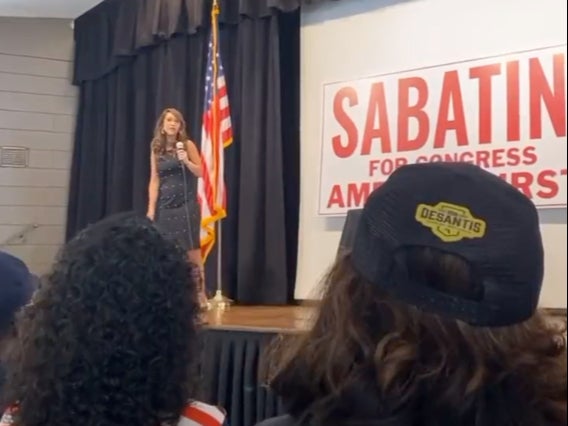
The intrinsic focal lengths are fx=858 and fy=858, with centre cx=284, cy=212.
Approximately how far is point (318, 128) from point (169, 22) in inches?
58.0

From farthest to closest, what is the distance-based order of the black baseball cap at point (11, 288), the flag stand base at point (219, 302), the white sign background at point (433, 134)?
the flag stand base at point (219, 302), the white sign background at point (433, 134), the black baseball cap at point (11, 288)

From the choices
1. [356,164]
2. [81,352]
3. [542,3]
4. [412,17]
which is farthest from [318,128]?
[81,352]

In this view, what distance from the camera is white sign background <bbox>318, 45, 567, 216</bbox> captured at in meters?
3.57

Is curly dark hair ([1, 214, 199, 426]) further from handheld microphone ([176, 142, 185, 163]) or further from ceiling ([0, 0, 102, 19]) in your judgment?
ceiling ([0, 0, 102, 19])

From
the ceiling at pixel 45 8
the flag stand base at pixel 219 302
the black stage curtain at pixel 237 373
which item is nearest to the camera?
the black stage curtain at pixel 237 373

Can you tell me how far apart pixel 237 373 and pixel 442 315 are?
260 centimetres

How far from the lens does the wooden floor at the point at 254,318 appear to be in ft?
10.5

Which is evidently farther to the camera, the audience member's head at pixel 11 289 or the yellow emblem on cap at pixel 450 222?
the audience member's head at pixel 11 289

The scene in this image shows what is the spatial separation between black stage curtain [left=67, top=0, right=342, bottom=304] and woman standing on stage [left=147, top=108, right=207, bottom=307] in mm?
367

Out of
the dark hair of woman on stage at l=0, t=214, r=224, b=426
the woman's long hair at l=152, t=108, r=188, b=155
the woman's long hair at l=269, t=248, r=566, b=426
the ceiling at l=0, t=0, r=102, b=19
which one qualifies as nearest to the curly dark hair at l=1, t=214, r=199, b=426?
the dark hair of woman on stage at l=0, t=214, r=224, b=426

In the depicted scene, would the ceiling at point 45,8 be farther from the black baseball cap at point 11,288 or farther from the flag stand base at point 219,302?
the black baseball cap at point 11,288

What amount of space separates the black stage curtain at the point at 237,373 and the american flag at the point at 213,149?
1410mm

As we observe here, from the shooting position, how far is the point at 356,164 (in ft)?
14.0

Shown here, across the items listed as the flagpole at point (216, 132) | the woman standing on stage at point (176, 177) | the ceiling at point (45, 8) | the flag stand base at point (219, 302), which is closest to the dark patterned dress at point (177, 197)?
the woman standing on stage at point (176, 177)
